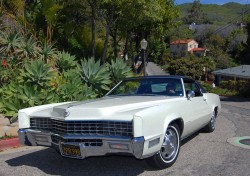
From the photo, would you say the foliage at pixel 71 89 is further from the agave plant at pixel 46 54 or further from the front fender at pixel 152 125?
the front fender at pixel 152 125

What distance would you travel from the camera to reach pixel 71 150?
5285mm

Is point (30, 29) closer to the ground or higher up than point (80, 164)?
higher up

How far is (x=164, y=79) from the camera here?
709 centimetres

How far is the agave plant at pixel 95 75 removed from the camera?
10781 mm

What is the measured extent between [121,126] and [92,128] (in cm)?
46

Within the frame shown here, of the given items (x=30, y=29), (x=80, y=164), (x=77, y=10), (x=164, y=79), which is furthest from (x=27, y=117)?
(x=77, y=10)

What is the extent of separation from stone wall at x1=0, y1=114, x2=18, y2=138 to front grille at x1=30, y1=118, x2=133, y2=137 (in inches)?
114

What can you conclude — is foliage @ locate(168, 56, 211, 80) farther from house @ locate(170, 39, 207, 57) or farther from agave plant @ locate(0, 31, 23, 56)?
agave plant @ locate(0, 31, 23, 56)

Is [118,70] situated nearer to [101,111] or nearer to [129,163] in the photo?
[129,163]

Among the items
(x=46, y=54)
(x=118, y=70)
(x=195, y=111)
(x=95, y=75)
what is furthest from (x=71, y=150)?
(x=46, y=54)

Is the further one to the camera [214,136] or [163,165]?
[214,136]

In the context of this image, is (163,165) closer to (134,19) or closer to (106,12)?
(134,19)

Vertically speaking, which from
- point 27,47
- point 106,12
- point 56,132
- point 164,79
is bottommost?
point 56,132

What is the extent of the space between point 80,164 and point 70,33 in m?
14.9
